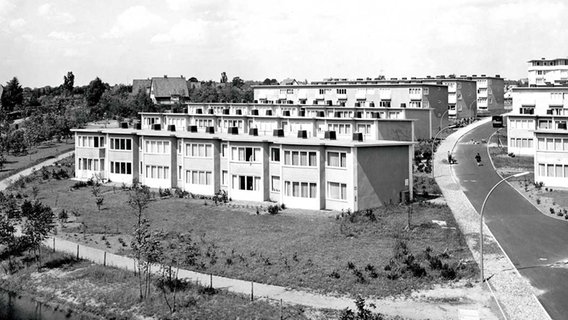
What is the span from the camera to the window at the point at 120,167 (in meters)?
64.0

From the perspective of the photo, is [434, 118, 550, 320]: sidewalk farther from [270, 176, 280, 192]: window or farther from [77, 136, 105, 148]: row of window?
[77, 136, 105, 148]: row of window

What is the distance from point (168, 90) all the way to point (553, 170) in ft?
309

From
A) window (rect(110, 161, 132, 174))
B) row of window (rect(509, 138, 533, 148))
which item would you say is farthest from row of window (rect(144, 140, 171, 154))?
row of window (rect(509, 138, 533, 148))

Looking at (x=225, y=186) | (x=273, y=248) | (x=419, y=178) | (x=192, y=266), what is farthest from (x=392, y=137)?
(x=192, y=266)

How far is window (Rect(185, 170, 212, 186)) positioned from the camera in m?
57.1

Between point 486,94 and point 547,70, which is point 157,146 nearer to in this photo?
point 486,94

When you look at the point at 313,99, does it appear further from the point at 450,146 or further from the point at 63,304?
the point at 63,304

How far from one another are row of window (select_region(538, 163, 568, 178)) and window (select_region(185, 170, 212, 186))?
32468 mm

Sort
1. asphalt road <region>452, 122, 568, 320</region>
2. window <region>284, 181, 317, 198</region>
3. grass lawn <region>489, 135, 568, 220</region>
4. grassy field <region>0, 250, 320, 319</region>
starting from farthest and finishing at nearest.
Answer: window <region>284, 181, 317, 198</region> < grass lawn <region>489, 135, 568, 220</region> < asphalt road <region>452, 122, 568, 320</region> < grassy field <region>0, 250, 320, 319</region>

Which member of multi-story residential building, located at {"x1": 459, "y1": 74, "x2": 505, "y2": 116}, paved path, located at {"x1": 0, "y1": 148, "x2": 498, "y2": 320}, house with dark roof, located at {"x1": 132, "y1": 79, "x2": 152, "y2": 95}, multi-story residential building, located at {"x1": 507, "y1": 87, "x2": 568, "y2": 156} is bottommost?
paved path, located at {"x1": 0, "y1": 148, "x2": 498, "y2": 320}

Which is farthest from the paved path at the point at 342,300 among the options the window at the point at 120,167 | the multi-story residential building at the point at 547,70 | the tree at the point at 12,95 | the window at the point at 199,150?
the multi-story residential building at the point at 547,70

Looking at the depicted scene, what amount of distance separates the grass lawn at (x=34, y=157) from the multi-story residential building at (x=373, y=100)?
35.6 meters

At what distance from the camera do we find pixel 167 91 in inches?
5167

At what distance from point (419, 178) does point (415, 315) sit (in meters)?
36.9
